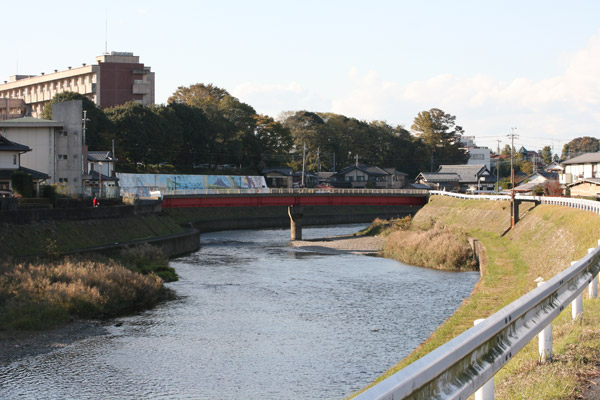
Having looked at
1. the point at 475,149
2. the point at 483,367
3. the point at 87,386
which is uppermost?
the point at 475,149

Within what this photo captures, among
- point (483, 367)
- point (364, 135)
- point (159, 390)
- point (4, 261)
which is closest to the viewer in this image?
point (483, 367)

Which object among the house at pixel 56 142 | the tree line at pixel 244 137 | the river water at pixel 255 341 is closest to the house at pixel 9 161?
the house at pixel 56 142

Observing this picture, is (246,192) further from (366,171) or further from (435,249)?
(366,171)

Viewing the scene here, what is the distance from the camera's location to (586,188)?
232ft

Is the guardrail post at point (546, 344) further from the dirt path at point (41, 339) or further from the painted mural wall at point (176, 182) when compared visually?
the painted mural wall at point (176, 182)


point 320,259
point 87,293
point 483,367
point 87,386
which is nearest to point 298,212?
point 320,259

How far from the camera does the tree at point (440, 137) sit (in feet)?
515

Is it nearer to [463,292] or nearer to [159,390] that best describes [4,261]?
[159,390]

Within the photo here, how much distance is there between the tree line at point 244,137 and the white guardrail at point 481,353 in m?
91.0

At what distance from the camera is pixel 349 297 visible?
34.5 meters

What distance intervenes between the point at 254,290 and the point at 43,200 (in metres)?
22.6

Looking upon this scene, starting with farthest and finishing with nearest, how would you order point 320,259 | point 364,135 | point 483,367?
point 364,135
point 320,259
point 483,367

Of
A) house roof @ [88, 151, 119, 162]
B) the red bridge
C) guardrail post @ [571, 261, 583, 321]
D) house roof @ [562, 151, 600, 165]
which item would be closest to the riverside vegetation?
the red bridge

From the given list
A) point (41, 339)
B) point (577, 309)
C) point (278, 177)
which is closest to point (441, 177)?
point (278, 177)
